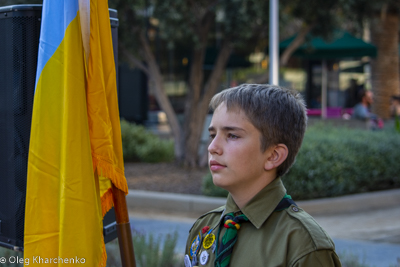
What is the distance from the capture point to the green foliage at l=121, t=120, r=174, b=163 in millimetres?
12375

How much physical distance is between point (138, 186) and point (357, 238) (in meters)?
4.16

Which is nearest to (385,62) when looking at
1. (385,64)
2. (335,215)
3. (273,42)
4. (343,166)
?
(385,64)

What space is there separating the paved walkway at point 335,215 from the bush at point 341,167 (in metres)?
0.23

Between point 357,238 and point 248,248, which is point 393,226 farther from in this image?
point 248,248

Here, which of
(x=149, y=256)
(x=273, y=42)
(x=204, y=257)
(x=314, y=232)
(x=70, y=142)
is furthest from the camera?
(x=273, y=42)

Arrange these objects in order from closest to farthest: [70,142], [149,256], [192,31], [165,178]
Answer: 1. [70,142]
2. [149,256]
3. [165,178]
4. [192,31]

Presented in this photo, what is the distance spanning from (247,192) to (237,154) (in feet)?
0.52

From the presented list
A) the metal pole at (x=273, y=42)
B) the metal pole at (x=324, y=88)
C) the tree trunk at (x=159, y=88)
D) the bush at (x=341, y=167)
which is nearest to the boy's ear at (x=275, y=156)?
the bush at (x=341, y=167)

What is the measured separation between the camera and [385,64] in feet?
61.9

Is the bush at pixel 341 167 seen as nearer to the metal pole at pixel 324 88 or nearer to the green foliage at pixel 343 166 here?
the green foliage at pixel 343 166

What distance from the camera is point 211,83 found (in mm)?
10789

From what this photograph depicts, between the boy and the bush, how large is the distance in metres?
5.81

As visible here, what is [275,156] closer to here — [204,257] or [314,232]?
[314,232]

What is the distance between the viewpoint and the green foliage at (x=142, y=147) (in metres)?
12.4
